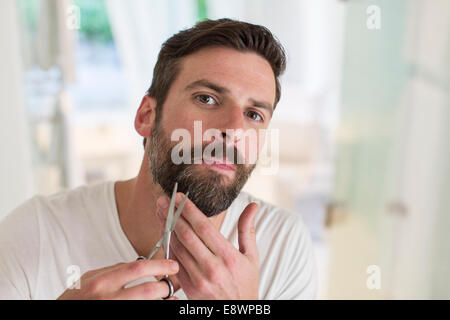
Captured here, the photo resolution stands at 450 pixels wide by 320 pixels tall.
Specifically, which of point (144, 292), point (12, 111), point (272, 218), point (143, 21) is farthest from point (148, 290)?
point (143, 21)

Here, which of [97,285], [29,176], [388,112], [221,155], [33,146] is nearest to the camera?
[97,285]

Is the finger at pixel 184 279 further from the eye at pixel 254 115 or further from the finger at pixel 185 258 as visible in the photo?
the eye at pixel 254 115

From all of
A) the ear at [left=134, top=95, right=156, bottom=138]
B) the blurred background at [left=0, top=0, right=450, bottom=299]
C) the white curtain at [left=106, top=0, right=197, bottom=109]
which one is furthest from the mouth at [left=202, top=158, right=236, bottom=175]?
the white curtain at [left=106, top=0, right=197, bottom=109]

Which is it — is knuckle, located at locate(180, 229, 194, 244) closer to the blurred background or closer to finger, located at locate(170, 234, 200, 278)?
finger, located at locate(170, 234, 200, 278)

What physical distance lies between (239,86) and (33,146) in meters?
0.70

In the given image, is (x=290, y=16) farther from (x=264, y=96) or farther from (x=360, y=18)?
(x=264, y=96)

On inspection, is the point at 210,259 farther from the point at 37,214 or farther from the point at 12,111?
the point at 12,111

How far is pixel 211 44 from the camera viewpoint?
0.50m

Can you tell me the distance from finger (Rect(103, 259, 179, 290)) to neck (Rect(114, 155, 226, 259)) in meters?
0.18

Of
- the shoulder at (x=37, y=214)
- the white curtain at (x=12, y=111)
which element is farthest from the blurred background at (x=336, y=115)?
the shoulder at (x=37, y=214)

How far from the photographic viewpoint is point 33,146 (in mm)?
1004

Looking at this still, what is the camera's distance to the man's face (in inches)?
19.0

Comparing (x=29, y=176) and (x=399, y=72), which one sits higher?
(x=399, y=72)
